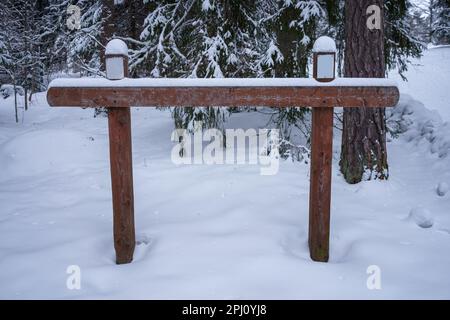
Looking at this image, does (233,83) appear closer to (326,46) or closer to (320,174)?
(326,46)

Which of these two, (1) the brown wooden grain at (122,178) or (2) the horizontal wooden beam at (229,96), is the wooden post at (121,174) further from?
(2) the horizontal wooden beam at (229,96)

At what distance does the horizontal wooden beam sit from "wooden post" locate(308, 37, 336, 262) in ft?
0.46

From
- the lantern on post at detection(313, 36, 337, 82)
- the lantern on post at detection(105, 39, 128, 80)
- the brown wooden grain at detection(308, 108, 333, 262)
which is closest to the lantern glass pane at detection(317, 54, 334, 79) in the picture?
the lantern on post at detection(313, 36, 337, 82)

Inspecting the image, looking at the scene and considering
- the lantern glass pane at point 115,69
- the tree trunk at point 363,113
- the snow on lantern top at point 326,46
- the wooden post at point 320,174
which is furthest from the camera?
the tree trunk at point 363,113

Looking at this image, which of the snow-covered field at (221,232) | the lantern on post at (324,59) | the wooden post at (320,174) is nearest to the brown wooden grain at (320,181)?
the wooden post at (320,174)

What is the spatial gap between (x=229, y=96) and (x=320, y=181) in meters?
1.07

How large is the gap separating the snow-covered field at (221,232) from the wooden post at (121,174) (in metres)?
0.19

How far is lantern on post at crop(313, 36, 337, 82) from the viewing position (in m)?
2.96

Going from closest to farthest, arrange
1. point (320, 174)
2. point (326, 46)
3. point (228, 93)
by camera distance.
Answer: point (326, 46) → point (228, 93) → point (320, 174)

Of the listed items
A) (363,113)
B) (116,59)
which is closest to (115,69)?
(116,59)

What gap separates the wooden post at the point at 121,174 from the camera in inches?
126

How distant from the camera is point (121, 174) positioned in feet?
10.8

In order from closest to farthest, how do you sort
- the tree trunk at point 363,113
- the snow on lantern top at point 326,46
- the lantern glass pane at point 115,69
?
the snow on lantern top at point 326,46
the lantern glass pane at point 115,69
the tree trunk at point 363,113
